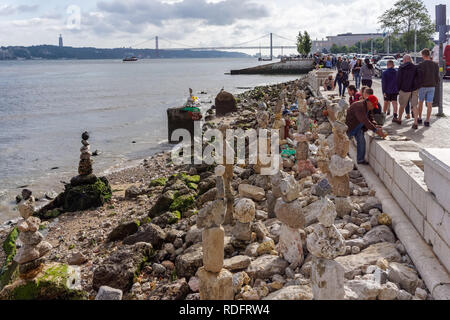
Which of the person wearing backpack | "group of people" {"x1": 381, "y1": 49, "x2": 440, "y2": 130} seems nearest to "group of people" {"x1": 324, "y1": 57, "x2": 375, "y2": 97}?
the person wearing backpack

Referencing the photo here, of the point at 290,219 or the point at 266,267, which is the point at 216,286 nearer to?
the point at 266,267

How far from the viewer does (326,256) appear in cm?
358

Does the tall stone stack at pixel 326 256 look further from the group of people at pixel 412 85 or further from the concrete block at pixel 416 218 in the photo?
the group of people at pixel 412 85

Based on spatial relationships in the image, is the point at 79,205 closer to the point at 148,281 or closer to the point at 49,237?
the point at 49,237

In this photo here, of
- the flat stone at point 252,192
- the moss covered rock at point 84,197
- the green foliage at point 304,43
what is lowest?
the moss covered rock at point 84,197

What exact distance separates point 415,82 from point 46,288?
921 centimetres

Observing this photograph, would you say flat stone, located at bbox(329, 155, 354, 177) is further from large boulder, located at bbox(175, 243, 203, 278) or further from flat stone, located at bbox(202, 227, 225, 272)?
flat stone, located at bbox(202, 227, 225, 272)

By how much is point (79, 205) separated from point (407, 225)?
836 centimetres

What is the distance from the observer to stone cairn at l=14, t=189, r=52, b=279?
193 inches

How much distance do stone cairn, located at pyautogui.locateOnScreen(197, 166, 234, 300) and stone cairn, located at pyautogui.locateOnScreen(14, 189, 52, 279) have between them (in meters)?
2.02

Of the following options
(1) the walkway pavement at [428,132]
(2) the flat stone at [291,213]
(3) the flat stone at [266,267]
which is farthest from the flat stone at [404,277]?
(1) the walkway pavement at [428,132]

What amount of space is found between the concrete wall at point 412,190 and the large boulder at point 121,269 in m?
3.72

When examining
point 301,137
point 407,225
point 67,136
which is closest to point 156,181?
point 301,137

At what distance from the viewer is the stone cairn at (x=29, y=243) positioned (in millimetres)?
→ 4902
